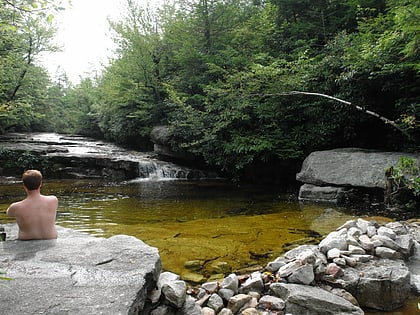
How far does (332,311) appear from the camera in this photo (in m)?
2.72

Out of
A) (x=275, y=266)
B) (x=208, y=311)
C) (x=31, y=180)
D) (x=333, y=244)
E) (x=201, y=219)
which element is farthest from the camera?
(x=201, y=219)

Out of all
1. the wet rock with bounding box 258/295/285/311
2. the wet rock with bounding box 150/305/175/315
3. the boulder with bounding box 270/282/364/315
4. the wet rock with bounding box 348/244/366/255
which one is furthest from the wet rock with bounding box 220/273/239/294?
the wet rock with bounding box 348/244/366/255

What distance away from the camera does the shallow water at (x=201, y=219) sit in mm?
4207

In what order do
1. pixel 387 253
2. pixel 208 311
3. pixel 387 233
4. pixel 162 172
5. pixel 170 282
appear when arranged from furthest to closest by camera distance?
pixel 162 172 → pixel 387 233 → pixel 387 253 → pixel 208 311 → pixel 170 282

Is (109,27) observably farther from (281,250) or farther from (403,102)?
(281,250)

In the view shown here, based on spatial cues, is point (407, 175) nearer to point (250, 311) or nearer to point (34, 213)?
point (250, 311)

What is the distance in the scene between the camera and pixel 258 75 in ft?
32.5

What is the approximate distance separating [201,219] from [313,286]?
355cm

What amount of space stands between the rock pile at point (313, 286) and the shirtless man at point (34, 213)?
1.42 metres

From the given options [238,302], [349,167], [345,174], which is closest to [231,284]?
[238,302]

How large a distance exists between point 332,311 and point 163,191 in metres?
8.16

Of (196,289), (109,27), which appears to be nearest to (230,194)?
(196,289)

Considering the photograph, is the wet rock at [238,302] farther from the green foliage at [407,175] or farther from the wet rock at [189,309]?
the green foliage at [407,175]

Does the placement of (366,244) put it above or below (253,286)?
above
